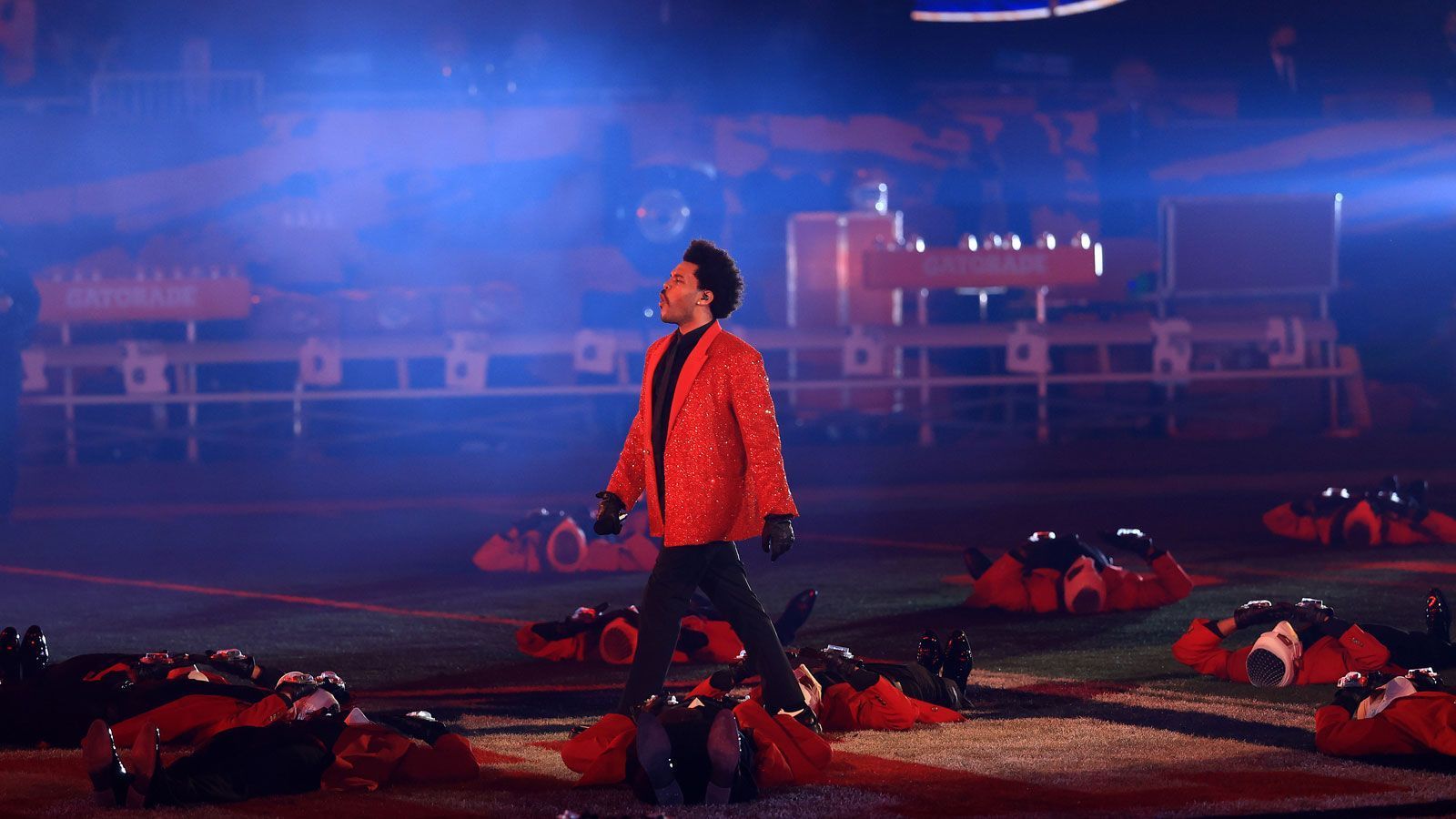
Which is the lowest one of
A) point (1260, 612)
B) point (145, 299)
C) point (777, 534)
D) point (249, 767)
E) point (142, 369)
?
point (249, 767)

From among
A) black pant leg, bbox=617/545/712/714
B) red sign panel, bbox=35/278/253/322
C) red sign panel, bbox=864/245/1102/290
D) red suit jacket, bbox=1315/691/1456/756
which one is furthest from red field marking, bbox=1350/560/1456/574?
red sign panel, bbox=35/278/253/322

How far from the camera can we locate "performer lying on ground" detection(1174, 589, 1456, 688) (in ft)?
23.8

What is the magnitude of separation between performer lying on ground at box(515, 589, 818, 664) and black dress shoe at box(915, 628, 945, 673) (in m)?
1.35

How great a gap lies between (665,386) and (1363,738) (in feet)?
8.75

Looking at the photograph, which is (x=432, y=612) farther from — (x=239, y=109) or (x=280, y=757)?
(x=239, y=109)

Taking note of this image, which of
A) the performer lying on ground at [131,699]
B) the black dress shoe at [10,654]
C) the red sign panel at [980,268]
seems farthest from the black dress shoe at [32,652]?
the red sign panel at [980,268]

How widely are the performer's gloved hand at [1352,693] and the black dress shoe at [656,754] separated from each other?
242 cm

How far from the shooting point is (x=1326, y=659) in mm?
7285

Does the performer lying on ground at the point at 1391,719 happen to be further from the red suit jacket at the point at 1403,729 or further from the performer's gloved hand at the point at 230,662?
the performer's gloved hand at the point at 230,662

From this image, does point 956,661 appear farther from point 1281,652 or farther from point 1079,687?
point 1281,652

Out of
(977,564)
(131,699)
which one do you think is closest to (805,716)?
(131,699)

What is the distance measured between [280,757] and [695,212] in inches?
694

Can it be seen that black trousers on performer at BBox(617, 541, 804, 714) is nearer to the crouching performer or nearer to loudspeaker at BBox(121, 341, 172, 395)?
the crouching performer

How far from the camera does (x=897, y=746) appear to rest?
20.0 feet
